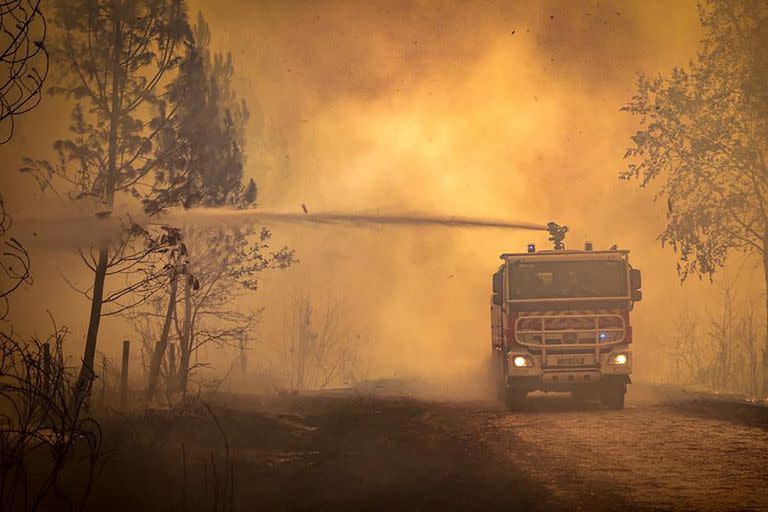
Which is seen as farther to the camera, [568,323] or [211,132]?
[211,132]

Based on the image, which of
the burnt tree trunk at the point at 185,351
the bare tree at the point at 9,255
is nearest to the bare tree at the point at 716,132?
the burnt tree trunk at the point at 185,351

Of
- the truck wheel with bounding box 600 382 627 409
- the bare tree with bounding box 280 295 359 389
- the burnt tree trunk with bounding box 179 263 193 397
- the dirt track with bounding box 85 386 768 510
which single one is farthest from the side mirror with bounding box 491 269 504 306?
the bare tree with bounding box 280 295 359 389

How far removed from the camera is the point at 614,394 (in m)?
18.6

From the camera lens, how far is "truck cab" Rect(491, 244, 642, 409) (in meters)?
18.5

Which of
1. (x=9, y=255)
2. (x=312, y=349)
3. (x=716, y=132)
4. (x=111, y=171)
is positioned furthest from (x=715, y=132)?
(x=312, y=349)

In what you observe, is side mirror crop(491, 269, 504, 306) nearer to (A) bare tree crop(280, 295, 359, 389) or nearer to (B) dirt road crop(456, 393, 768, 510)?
(B) dirt road crop(456, 393, 768, 510)

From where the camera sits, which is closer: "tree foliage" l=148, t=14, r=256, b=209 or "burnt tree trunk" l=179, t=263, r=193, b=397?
"tree foliage" l=148, t=14, r=256, b=209

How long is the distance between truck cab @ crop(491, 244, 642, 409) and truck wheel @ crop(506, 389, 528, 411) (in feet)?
0.07

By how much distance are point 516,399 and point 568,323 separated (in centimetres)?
202

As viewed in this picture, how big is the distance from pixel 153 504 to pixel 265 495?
121cm

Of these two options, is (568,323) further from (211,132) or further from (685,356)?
(685,356)

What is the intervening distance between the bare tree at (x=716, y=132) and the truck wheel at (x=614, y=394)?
6658 millimetres

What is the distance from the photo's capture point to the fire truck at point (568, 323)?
18.5 meters

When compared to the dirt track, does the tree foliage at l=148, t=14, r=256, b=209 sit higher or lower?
higher
